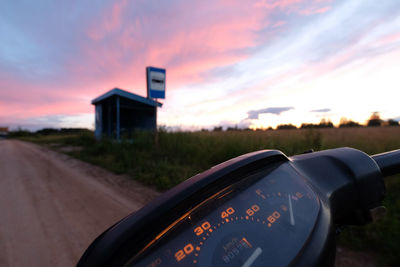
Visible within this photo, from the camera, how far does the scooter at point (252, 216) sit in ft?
1.68

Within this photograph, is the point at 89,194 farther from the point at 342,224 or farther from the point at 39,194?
the point at 342,224

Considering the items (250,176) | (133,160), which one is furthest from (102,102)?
(250,176)

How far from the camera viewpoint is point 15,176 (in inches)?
166

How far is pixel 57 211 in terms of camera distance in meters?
2.45

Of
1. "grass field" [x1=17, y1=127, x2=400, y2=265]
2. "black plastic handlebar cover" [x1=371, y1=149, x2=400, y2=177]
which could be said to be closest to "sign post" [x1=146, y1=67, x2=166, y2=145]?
"grass field" [x1=17, y1=127, x2=400, y2=265]

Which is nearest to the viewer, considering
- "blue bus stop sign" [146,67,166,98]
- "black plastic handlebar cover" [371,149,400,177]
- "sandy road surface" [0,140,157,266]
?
"black plastic handlebar cover" [371,149,400,177]

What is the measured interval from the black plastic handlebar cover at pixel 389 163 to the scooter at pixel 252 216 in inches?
0.5

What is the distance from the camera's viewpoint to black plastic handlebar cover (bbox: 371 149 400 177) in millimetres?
921

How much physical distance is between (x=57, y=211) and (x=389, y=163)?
358 centimetres

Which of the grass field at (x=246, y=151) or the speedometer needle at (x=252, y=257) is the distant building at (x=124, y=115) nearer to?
the grass field at (x=246, y=151)

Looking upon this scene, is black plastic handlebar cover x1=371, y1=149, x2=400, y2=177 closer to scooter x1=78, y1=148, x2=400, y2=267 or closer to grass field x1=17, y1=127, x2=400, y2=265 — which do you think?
scooter x1=78, y1=148, x2=400, y2=267

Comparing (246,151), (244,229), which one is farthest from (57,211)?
(246,151)

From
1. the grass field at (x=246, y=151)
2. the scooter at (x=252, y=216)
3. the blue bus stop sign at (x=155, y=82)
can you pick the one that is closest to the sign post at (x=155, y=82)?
the blue bus stop sign at (x=155, y=82)

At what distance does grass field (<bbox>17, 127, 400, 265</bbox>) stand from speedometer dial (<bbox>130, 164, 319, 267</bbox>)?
1.87m
